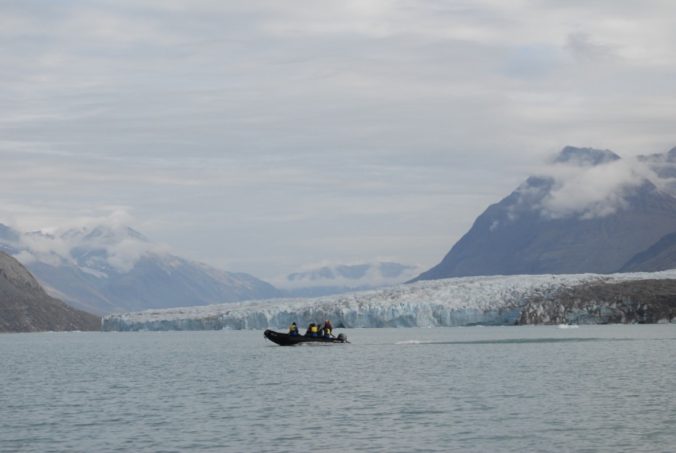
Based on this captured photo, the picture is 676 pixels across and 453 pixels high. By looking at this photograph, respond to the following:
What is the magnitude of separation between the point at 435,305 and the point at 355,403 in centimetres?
11115

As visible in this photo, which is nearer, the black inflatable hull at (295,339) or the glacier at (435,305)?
the black inflatable hull at (295,339)

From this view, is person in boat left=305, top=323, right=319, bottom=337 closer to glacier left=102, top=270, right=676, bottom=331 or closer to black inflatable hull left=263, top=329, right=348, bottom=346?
black inflatable hull left=263, top=329, right=348, bottom=346

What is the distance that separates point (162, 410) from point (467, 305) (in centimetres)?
11545

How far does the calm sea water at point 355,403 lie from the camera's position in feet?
129

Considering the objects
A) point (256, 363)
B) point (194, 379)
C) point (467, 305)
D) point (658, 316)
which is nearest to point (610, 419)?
point (194, 379)

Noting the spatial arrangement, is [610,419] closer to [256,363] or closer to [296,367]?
[296,367]

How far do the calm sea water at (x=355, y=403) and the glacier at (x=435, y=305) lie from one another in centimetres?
7521

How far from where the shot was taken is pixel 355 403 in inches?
1986

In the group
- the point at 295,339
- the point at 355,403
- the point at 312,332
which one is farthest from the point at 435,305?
the point at 355,403

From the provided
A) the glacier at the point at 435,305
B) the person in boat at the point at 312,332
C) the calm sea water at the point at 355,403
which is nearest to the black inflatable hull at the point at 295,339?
the person in boat at the point at 312,332

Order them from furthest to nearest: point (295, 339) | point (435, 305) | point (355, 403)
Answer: point (435, 305), point (295, 339), point (355, 403)

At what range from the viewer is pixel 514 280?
550 ft

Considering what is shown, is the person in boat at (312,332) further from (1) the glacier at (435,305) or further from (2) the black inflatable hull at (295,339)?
(1) the glacier at (435,305)

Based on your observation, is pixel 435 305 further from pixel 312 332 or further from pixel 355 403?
pixel 355 403
